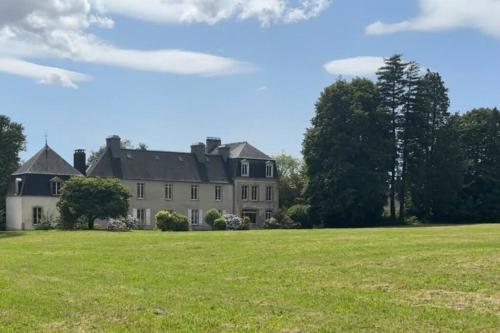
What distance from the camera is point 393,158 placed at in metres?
61.0

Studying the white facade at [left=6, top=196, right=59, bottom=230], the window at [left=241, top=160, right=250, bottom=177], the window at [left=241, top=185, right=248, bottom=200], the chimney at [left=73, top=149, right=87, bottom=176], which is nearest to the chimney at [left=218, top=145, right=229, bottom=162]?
the window at [left=241, top=160, right=250, bottom=177]

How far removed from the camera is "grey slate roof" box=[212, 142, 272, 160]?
70750 millimetres

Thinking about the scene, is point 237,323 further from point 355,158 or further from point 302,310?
point 355,158

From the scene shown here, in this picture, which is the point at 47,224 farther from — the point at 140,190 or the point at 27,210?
the point at 140,190

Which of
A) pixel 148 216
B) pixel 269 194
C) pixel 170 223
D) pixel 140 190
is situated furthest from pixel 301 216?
pixel 140 190

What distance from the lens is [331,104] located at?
61.8 meters

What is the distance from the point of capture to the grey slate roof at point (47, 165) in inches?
2319

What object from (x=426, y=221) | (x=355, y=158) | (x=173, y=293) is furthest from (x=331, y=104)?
(x=173, y=293)

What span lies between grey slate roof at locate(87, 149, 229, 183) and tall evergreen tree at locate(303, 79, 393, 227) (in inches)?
439

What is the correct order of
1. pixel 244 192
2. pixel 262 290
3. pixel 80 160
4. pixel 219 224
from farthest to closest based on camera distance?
pixel 244 192 → pixel 80 160 → pixel 219 224 → pixel 262 290

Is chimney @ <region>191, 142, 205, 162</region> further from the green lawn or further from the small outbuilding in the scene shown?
the green lawn

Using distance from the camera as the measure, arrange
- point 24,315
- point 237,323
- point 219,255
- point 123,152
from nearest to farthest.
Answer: point 237,323, point 24,315, point 219,255, point 123,152

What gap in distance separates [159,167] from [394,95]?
22918 millimetres

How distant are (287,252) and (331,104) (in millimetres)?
41203
